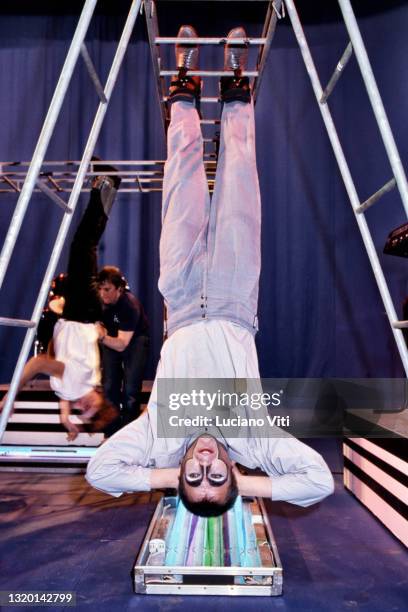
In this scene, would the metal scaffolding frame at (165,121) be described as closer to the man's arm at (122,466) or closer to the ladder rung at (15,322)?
the ladder rung at (15,322)

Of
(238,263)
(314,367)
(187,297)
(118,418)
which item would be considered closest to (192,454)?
(187,297)

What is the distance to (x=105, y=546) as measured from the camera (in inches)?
99.9

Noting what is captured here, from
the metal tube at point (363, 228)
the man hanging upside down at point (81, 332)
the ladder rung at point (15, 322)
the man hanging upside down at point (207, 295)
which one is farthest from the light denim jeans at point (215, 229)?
the man hanging upside down at point (81, 332)

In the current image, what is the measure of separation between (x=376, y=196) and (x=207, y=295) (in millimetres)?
848

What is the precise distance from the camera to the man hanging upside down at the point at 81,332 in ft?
11.8

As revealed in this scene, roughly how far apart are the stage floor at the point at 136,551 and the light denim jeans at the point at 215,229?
3.71 feet

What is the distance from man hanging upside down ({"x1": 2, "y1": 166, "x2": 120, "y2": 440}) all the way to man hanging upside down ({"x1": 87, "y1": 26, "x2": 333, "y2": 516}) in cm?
143

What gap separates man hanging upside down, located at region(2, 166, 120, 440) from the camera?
3.60 m

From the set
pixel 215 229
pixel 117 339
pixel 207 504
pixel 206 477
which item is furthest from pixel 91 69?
pixel 117 339

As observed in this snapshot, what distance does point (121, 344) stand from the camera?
3822 millimetres

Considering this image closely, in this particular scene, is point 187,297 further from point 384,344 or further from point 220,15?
point 220,15

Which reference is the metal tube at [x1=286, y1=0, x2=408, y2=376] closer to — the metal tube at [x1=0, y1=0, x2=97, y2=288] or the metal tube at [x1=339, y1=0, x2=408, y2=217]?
the metal tube at [x1=339, y1=0, x2=408, y2=217]

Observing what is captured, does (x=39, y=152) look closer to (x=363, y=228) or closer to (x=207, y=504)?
(x=363, y=228)

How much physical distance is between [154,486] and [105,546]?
2.30ft
